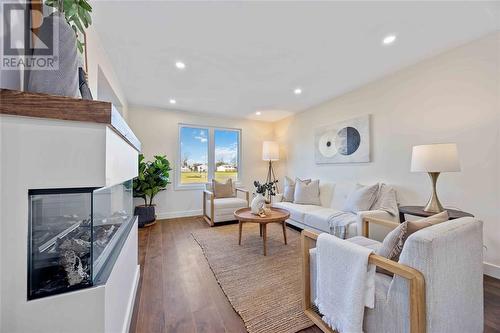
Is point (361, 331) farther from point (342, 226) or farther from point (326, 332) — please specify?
point (342, 226)

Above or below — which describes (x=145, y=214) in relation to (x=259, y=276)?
above

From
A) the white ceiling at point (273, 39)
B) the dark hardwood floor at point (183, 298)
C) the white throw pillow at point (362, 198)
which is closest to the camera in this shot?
the dark hardwood floor at point (183, 298)

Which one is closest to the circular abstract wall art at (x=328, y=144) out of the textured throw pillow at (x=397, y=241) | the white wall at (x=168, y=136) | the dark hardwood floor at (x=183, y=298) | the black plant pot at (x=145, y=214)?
the white wall at (x=168, y=136)

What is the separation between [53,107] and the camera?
2.27ft

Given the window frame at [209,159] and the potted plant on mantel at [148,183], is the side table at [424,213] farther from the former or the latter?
the potted plant on mantel at [148,183]

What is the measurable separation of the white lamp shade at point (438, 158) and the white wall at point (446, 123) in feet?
1.54

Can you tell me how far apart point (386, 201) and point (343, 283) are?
190 centimetres

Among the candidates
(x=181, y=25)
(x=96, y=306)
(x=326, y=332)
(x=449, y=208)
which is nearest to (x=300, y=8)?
(x=181, y=25)

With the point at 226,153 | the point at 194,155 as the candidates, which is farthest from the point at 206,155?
the point at 226,153

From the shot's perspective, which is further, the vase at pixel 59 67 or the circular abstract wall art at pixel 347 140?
the circular abstract wall art at pixel 347 140

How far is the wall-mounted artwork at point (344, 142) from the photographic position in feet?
10.4

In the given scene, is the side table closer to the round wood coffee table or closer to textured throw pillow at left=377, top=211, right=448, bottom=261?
textured throw pillow at left=377, top=211, right=448, bottom=261

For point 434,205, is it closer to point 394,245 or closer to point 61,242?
point 394,245

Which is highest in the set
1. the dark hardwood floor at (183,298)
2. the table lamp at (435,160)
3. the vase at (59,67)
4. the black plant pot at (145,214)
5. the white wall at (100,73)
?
the white wall at (100,73)
